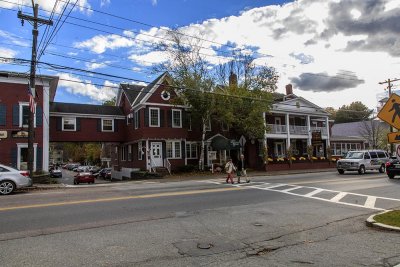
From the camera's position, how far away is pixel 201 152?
3653 centimetres

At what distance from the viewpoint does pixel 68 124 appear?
36.2 metres

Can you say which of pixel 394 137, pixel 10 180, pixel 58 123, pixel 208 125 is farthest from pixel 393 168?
pixel 58 123

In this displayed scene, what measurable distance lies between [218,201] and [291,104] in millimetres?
32960

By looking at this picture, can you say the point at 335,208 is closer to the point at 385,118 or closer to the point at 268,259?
the point at 385,118

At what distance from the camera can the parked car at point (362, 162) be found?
2884cm

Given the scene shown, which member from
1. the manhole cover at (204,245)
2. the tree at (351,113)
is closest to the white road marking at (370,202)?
the manhole cover at (204,245)

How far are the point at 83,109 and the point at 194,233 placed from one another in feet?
106

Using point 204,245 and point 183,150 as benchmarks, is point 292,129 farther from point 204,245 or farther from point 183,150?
point 204,245

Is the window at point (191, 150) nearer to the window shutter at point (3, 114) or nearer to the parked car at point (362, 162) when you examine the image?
the parked car at point (362, 162)

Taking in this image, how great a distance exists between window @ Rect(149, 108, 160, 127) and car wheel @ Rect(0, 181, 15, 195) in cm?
1767

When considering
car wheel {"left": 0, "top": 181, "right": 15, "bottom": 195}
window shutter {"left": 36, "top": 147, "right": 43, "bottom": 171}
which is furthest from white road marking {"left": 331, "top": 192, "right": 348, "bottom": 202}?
window shutter {"left": 36, "top": 147, "right": 43, "bottom": 171}

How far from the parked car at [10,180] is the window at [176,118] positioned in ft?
62.3

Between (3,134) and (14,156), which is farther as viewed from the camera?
(14,156)

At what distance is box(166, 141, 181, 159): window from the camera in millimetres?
35250
